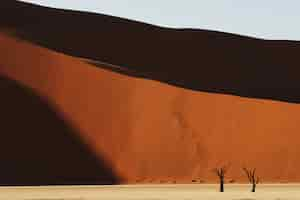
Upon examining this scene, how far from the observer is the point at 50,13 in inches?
3991

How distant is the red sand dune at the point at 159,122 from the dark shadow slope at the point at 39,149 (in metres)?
1.49

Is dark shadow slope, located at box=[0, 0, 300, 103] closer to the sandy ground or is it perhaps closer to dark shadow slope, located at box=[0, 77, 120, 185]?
dark shadow slope, located at box=[0, 77, 120, 185]

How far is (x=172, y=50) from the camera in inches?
3578

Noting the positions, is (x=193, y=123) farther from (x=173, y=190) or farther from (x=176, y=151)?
(x=173, y=190)

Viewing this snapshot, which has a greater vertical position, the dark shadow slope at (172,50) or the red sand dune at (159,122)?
the dark shadow slope at (172,50)

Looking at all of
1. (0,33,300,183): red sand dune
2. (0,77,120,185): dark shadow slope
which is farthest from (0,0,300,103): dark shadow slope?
(0,77,120,185): dark shadow slope

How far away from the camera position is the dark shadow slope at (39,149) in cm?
4928

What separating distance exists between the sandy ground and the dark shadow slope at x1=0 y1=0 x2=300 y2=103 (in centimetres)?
2275

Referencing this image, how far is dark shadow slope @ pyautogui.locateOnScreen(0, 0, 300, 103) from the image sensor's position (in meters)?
79.6

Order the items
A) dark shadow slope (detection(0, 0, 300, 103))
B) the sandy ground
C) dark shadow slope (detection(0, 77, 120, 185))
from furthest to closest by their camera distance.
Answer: dark shadow slope (detection(0, 0, 300, 103)) < dark shadow slope (detection(0, 77, 120, 185)) < the sandy ground

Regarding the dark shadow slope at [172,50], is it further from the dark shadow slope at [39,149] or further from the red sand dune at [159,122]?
the dark shadow slope at [39,149]

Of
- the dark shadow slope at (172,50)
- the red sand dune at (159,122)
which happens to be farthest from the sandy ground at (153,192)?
the dark shadow slope at (172,50)

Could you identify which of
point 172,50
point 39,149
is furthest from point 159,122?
point 172,50

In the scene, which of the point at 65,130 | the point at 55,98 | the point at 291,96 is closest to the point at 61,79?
the point at 55,98
